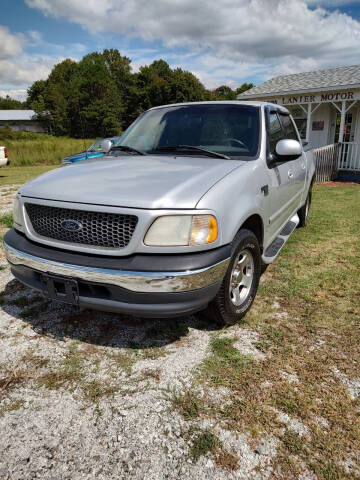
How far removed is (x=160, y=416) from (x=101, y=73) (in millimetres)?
69375

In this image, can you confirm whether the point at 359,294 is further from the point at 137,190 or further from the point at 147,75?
the point at 147,75

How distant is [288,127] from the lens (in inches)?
172

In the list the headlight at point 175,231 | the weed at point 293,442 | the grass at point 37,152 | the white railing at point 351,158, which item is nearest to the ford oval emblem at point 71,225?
the headlight at point 175,231

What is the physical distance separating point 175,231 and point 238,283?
0.96 m

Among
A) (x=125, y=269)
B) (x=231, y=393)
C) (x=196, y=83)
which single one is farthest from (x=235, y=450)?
(x=196, y=83)

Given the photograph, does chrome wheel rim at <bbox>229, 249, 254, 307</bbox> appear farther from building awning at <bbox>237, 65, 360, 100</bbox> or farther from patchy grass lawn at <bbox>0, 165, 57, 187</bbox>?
building awning at <bbox>237, 65, 360, 100</bbox>

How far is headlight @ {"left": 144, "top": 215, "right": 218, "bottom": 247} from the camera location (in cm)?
213

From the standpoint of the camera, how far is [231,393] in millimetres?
2137

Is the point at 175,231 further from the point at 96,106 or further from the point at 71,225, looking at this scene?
the point at 96,106

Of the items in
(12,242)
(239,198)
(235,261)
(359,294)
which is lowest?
(359,294)

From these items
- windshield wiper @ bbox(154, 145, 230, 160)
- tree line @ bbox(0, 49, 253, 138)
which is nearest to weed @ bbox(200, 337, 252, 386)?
windshield wiper @ bbox(154, 145, 230, 160)

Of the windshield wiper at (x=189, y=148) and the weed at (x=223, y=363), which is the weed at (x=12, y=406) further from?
the windshield wiper at (x=189, y=148)

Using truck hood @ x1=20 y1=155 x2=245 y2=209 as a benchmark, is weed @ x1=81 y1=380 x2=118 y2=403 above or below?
below

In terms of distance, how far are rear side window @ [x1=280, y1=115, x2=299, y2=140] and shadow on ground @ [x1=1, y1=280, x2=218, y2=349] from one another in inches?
101
